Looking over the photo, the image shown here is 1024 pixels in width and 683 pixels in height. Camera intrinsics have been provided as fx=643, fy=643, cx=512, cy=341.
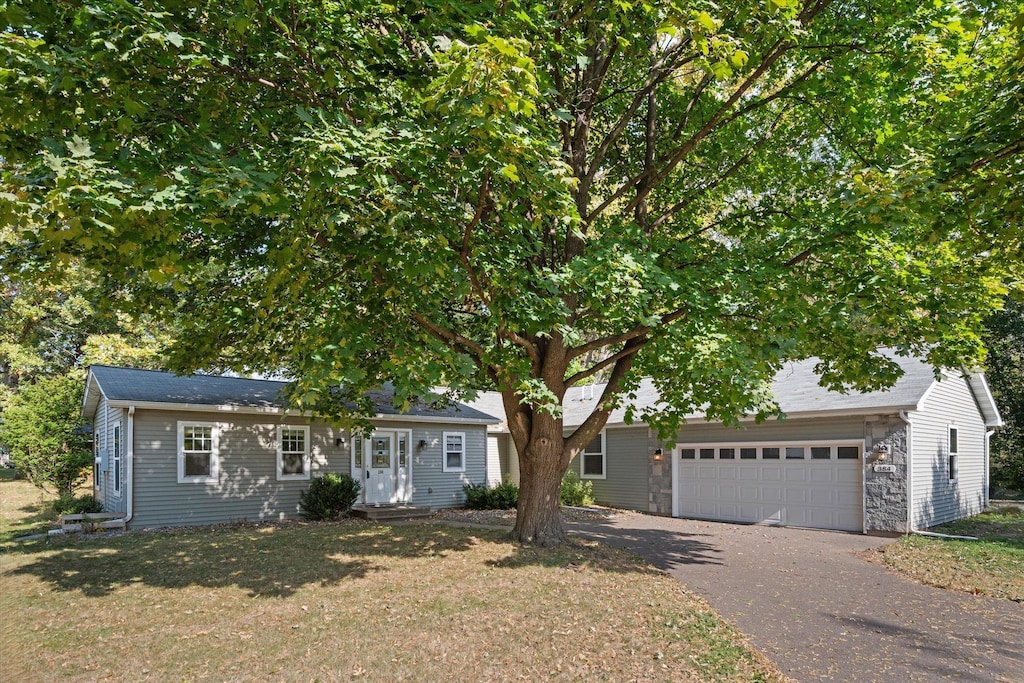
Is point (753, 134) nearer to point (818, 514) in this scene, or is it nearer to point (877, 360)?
point (877, 360)

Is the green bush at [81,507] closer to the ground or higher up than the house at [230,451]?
closer to the ground

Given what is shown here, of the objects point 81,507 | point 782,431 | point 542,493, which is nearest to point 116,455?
point 81,507

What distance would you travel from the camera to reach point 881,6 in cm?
803

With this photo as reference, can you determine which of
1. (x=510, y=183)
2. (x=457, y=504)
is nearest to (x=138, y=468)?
(x=457, y=504)

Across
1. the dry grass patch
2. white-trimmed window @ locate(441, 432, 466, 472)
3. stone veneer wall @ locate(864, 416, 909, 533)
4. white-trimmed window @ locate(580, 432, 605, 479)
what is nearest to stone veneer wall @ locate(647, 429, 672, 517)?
white-trimmed window @ locate(580, 432, 605, 479)

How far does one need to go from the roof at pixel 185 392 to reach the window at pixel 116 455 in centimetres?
106

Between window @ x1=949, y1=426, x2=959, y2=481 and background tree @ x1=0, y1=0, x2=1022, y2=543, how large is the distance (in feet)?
25.4

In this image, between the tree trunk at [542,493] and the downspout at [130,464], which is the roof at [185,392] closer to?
the downspout at [130,464]

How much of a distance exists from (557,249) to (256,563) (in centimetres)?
669

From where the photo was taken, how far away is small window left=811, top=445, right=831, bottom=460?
14.8 meters

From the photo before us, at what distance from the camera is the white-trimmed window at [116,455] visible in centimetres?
1472

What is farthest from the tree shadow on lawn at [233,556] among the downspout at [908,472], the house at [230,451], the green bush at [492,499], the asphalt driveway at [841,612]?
the downspout at [908,472]

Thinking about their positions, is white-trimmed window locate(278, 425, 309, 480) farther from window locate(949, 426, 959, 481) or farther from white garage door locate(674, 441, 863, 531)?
window locate(949, 426, 959, 481)

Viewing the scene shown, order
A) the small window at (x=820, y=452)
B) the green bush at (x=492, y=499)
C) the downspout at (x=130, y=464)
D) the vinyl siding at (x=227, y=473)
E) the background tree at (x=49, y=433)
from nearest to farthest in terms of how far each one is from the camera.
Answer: the downspout at (x=130, y=464) → the vinyl siding at (x=227, y=473) → the small window at (x=820, y=452) → the background tree at (x=49, y=433) → the green bush at (x=492, y=499)
